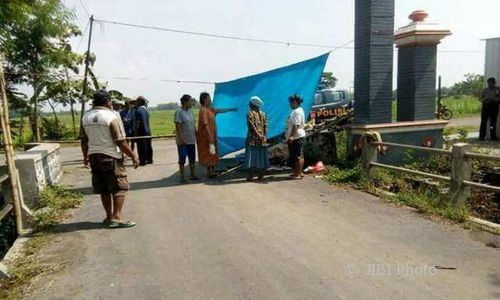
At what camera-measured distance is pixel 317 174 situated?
8.62 metres

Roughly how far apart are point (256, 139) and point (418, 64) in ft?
12.0

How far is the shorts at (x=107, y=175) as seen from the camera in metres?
5.44

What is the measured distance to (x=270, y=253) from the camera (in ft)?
15.0

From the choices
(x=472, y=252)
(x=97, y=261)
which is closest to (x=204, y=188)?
(x=97, y=261)

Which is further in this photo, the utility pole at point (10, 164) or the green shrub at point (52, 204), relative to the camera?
the green shrub at point (52, 204)

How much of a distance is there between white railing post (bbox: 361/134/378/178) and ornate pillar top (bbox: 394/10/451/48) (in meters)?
2.48

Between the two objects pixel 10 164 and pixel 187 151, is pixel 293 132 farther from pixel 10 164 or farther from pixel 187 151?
pixel 10 164

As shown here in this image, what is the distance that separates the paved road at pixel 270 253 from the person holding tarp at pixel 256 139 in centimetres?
144

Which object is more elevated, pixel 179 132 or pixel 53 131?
pixel 179 132

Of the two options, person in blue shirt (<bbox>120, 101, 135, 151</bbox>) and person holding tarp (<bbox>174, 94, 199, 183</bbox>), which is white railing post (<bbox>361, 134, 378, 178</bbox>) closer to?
person holding tarp (<bbox>174, 94, 199, 183</bbox>)

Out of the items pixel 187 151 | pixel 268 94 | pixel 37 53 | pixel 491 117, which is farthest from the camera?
pixel 37 53

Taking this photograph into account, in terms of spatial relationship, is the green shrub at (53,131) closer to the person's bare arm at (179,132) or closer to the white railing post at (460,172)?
the person's bare arm at (179,132)

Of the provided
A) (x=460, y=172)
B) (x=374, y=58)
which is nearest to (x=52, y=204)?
(x=460, y=172)

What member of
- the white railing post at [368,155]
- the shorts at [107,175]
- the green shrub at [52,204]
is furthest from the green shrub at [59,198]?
the white railing post at [368,155]
